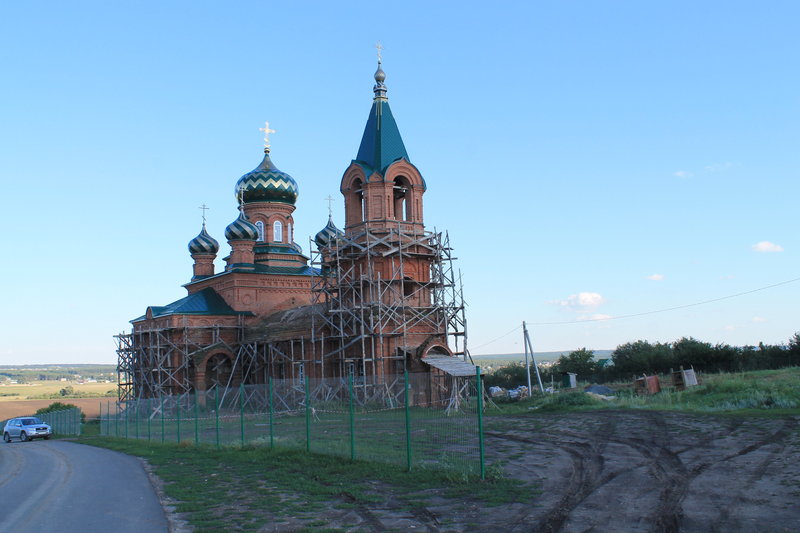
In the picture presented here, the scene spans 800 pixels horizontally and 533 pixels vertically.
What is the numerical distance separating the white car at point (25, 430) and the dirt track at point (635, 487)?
75.5ft

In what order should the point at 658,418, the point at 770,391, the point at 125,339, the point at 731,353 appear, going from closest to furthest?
the point at 658,418
the point at 770,391
the point at 731,353
the point at 125,339

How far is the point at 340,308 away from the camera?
31031 millimetres

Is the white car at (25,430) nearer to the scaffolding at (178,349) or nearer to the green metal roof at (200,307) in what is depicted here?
the scaffolding at (178,349)

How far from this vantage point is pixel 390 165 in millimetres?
31969

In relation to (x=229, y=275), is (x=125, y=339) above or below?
below

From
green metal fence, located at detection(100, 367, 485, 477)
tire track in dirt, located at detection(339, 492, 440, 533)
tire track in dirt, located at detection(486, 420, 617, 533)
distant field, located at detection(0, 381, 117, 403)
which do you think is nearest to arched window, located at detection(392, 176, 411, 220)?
green metal fence, located at detection(100, 367, 485, 477)

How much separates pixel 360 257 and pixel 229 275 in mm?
11802

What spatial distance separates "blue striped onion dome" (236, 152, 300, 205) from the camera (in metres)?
44.3

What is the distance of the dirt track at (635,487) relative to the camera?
8.57 m

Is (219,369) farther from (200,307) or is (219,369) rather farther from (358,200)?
(358,200)

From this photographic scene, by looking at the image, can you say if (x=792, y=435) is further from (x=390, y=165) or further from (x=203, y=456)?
(x=390, y=165)

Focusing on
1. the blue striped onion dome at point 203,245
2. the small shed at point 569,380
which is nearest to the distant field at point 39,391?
the blue striped onion dome at point 203,245

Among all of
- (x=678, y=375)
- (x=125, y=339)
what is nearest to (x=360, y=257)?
(x=678, y=375)

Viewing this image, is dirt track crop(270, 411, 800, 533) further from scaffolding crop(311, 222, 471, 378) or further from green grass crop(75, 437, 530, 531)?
scaffolding crop(311, 222, 471, 378)
